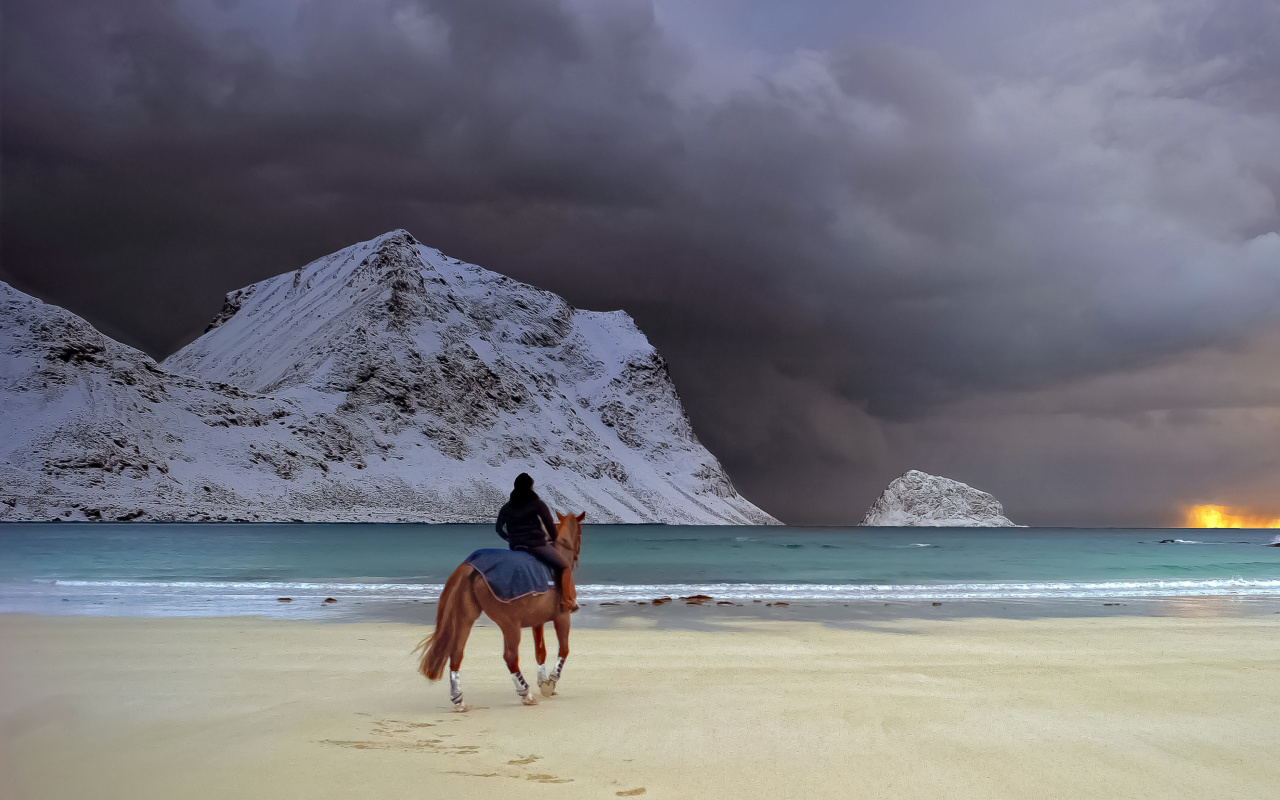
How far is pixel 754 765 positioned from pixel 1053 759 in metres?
2.53

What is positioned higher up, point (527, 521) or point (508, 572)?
point (527, 521)

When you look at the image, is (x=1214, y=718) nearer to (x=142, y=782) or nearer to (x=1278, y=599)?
(x=142, y=782)

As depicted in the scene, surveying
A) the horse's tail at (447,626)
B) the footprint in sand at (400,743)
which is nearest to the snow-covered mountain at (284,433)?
the horse's tail at (447,626)

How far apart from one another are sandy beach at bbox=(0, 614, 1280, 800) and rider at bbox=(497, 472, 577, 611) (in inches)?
51.7

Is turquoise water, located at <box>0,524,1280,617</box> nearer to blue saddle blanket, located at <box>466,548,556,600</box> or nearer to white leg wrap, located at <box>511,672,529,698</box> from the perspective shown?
white leg wrap, located at <box>511,672,529,698</box>

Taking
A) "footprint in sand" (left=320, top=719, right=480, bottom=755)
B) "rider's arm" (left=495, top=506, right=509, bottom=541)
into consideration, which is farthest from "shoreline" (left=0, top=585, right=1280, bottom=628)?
"footprint in sand" (left=320, top=719, right=480, bottom=755)

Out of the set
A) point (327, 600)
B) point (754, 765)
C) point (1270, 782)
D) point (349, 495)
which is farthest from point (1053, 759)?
point (349, 495)

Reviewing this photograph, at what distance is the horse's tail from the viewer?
312 inches

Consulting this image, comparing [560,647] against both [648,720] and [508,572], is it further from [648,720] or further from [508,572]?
[648,720]

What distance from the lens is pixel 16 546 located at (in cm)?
4678

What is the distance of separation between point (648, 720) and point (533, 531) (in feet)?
7.33

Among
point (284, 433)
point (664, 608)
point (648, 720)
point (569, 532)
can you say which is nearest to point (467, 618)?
point (569, 532)

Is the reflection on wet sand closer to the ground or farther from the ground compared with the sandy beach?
farther from the ground

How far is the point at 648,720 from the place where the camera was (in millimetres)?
7723
